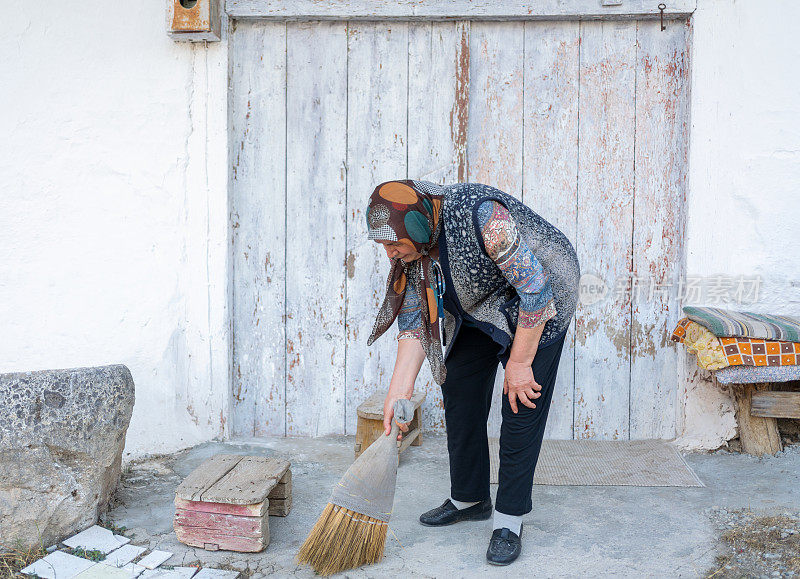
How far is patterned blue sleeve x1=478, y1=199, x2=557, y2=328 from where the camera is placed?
226 centimetres

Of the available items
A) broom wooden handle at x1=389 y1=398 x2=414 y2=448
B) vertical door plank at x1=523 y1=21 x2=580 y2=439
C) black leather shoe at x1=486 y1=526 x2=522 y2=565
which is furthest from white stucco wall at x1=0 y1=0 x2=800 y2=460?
broom wooden handle at x1=389 y1=398 x2=414 y2=448

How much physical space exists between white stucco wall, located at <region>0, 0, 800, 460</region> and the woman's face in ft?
5.57

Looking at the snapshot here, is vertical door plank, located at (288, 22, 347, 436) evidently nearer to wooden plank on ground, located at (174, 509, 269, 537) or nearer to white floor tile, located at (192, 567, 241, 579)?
wooden plank on ground, located at (174, 509, 269, 537)

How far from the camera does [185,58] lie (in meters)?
3.76

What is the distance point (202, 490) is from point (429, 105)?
7.43 ft

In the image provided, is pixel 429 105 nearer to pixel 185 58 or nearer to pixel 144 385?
pixel 185 58

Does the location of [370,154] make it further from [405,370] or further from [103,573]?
[103,573]

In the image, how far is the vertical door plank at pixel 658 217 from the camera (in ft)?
12.3

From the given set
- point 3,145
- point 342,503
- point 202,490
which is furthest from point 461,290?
point 3,145

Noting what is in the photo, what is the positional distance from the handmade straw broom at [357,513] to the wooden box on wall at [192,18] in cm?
225

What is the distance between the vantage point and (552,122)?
3824 mm

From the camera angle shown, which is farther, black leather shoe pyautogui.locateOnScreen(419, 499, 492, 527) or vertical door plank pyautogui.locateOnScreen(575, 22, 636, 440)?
vertical door plank pyautogui.locateOnScreen(575, 22, 636, 440)

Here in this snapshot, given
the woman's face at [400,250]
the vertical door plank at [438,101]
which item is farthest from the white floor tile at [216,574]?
the vertical door plank at [438,101]

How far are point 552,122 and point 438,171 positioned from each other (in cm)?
64
